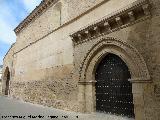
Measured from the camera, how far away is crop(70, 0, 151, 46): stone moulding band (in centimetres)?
535

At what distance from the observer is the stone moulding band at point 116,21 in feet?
17.5

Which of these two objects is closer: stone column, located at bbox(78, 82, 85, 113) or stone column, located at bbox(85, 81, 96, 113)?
stone column, located at bbox(85, 81, 96, 113)

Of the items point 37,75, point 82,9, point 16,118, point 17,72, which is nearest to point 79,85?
point 16,118

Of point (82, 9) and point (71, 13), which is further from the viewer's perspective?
point (71, 13)

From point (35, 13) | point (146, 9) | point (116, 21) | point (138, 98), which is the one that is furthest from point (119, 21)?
point (35, 13)

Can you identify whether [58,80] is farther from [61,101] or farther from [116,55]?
[116,55]

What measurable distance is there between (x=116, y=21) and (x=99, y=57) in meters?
1.45

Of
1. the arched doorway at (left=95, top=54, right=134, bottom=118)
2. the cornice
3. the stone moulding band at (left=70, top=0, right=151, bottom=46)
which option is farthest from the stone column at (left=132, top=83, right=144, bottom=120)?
the cornice

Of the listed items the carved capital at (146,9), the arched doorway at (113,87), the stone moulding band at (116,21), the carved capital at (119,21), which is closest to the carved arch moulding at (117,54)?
the arched doorway at (113,87)

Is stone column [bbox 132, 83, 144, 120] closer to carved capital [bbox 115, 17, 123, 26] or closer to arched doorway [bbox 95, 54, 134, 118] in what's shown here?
arched doorway [bbox 95, 54, 134, 118]

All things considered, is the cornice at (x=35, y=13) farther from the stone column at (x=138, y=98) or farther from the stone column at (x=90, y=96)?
the stone column at (x=138, y=98)

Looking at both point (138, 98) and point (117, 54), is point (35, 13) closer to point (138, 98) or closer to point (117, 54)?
point (117, 54)

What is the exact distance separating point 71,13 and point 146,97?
5115mm

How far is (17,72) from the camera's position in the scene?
15094 mm
